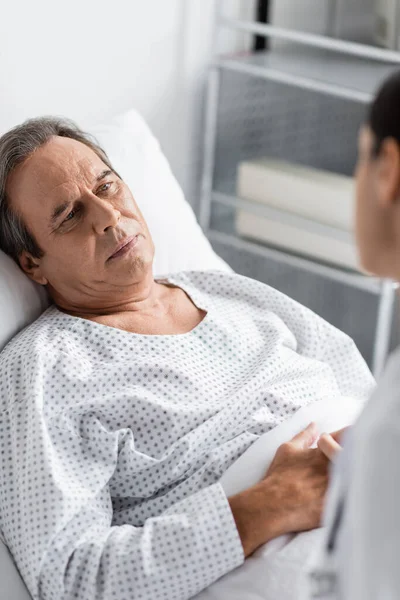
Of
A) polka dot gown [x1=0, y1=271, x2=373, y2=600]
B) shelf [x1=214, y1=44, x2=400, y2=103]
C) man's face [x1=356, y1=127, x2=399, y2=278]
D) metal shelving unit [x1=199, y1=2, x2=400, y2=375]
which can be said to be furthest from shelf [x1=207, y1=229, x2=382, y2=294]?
man's face [x1=356, y1=127, x2=399, y2=278]

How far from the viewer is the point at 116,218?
61.3 inches

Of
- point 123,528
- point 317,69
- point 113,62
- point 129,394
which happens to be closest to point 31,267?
point 129,394

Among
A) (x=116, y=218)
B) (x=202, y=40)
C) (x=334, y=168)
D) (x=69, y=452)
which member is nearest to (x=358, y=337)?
(x=334, y=168)

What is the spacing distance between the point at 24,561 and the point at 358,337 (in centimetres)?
179

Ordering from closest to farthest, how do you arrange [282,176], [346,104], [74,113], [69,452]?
[69,452]
[74,113]
[282,176]
[346,104]

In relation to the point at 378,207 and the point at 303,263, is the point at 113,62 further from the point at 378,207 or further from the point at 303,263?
the point at 378,207

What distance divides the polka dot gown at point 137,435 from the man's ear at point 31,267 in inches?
2.6

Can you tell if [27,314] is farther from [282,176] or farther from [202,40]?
[202,40]

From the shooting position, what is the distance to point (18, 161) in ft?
5.17

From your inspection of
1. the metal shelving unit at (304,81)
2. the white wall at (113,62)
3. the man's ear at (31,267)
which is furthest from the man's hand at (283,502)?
the white wall at (113,62)

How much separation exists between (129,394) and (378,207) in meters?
0.69

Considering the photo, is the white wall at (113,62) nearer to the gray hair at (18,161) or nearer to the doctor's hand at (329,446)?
the gray hair at (18,161)

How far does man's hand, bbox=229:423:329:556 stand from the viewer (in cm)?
128

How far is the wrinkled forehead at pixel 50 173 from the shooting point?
155 centimetres
